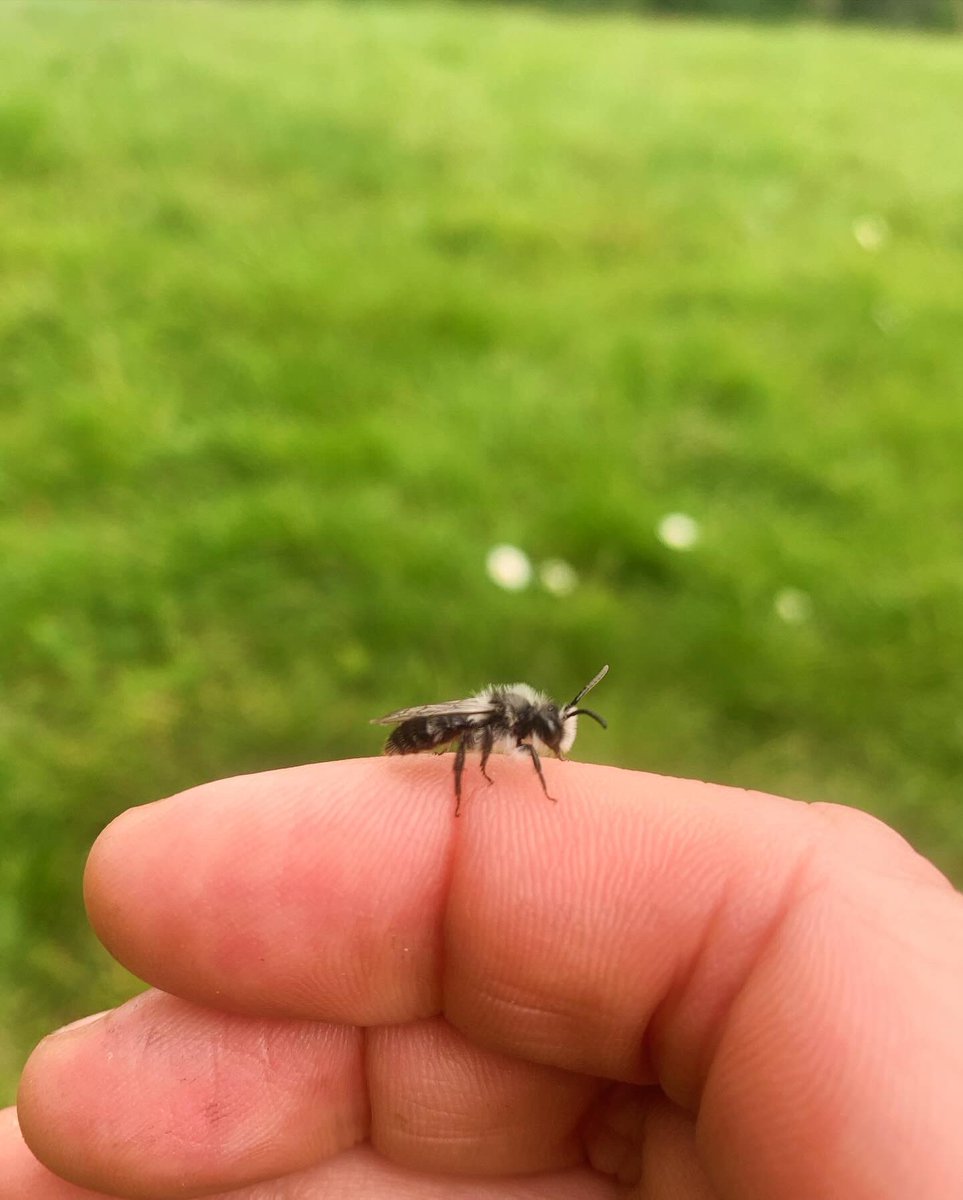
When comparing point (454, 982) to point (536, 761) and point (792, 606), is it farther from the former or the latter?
point (792, 606)

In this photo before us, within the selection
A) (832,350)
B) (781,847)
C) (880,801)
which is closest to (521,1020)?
(781,847)

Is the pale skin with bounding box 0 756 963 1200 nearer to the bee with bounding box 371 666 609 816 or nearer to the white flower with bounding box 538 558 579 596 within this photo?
the bee with bounding box 371 666 609 816

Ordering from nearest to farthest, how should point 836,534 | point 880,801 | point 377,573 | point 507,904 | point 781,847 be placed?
point 781,847
point 507,904
point 880,801
point 377,573
point 836,534

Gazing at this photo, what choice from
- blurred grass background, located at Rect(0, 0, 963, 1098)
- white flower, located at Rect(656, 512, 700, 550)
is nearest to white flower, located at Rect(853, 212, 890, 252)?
blurred grass background, located at Rect(0, 0, 963, 1098)

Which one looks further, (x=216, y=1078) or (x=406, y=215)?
(x=406, y=215)

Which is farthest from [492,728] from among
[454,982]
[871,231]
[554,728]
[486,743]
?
[871,231]

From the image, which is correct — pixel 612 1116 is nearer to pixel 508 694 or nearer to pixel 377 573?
pixel 508 694
